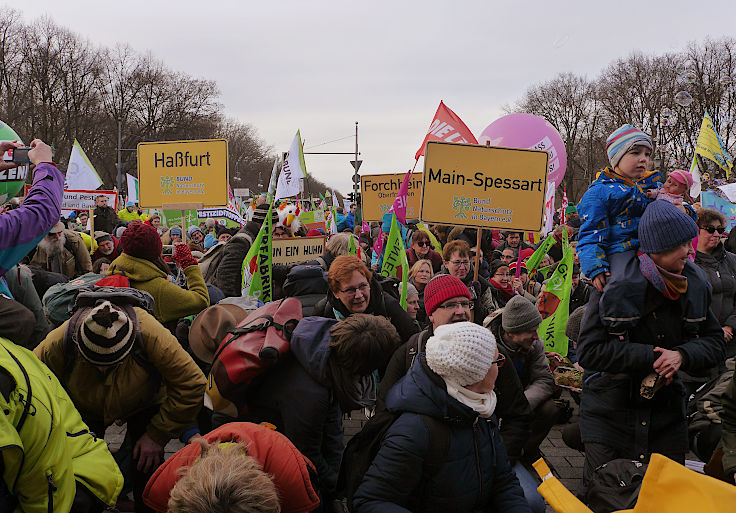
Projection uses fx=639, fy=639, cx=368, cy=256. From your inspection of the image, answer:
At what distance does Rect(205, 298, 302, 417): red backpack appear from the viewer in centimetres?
288

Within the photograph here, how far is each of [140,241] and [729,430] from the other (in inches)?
135

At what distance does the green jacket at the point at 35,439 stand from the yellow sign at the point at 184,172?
6696 mm

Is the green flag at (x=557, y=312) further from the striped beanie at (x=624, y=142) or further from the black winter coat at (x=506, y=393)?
the black winter coat at (x=506, y=393)

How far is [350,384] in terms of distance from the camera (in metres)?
2.82

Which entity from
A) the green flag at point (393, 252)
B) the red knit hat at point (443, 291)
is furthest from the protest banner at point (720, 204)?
the red knit hat at point (443, 291)

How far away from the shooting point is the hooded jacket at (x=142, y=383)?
9.55 ft

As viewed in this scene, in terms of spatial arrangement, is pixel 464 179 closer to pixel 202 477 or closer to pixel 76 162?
pixel 202 477

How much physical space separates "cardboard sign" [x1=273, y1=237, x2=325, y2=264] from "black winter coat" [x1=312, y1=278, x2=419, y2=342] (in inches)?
109

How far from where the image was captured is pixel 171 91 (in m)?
55.5

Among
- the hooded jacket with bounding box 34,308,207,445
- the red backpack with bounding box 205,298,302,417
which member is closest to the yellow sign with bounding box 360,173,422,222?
the red backpack with bounding box 205,298,302,417

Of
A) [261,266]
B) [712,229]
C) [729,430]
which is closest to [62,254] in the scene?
[261,266]

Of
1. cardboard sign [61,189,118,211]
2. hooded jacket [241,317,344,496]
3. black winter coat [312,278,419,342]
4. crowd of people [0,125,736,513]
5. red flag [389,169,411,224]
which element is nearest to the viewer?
crowd of people [0,125,736,513]

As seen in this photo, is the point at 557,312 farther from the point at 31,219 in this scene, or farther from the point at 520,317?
the point at 31,219

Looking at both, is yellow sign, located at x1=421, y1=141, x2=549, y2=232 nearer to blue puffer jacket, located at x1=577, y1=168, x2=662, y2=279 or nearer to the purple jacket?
blue puffer jacket, located at x1=577, y1=168, x2=662, y2=279
